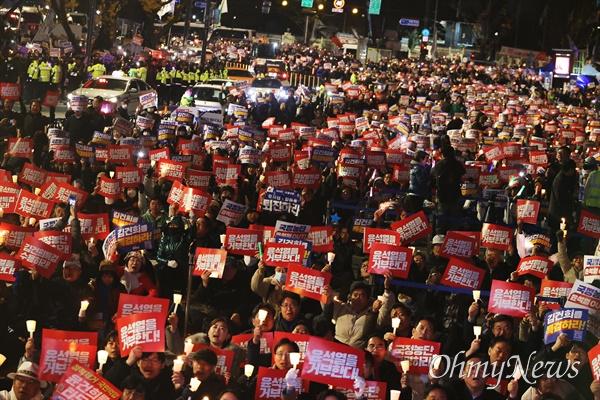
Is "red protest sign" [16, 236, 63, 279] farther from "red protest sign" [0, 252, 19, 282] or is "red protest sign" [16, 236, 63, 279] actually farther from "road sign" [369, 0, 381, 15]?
"road sign" [369, 0, 381, 15]

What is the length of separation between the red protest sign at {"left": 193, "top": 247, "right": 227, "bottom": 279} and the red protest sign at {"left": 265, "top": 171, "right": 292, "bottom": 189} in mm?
5387

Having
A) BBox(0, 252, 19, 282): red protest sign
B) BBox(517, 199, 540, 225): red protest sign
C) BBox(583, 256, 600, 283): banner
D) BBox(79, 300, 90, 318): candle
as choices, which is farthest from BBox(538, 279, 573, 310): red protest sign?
BBox(0, 252, 19, 282): red protest sign

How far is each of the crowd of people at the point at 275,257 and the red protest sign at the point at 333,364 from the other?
62 millimetres

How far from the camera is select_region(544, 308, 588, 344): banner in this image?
845 cm

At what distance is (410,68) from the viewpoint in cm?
6388

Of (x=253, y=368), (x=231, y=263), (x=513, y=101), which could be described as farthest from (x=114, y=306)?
(x=513, y=101)

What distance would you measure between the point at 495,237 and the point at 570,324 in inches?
144

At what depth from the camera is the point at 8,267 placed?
10.2 m

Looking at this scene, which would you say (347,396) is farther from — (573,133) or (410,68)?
(410,68)

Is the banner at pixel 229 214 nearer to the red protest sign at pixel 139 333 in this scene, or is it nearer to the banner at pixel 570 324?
the red protest sign at pixel 139 333

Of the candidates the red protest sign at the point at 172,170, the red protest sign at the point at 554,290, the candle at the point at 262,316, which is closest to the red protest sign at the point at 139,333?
the candle at the point at 262,316

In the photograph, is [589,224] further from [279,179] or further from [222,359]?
[222,359]

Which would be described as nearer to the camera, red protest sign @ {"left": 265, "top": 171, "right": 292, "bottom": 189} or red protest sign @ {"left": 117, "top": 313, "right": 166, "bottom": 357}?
red protest sign @ {"left": 117, "top": 313, "right": 166, "bottom": 357}

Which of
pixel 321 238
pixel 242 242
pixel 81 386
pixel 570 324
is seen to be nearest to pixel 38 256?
pixel 242 242
